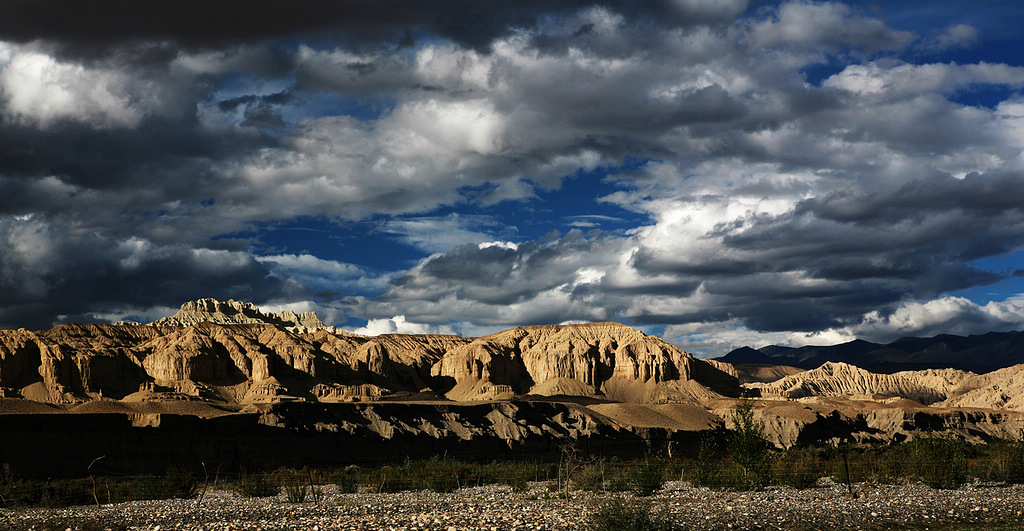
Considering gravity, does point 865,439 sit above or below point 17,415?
below

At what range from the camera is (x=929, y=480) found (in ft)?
143

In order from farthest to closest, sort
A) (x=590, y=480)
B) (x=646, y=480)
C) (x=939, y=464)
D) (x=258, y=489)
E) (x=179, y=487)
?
(x=179, y=487), (x=258, y=489), (x=590, y=480), (x=939, y=464), (x=646, y=480)

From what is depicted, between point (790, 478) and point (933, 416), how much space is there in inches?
4994

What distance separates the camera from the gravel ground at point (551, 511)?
95.9 ft

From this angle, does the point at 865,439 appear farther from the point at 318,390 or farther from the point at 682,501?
the point at 682,501

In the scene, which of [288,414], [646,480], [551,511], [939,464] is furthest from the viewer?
[288,414]

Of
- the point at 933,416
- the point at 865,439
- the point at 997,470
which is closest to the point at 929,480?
the point at 997,470

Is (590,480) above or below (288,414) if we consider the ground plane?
below

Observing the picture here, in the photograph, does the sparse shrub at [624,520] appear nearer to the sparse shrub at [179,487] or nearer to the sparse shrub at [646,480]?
the sparse shrub at [646,480]

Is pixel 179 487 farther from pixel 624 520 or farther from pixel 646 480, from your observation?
pixel 624 520

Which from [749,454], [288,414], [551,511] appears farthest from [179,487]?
[288,414]

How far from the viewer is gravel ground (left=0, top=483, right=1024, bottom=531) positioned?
95.9 ft

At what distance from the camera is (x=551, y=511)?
3212 cm

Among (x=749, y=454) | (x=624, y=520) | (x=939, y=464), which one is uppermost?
(x=749, y=454)
